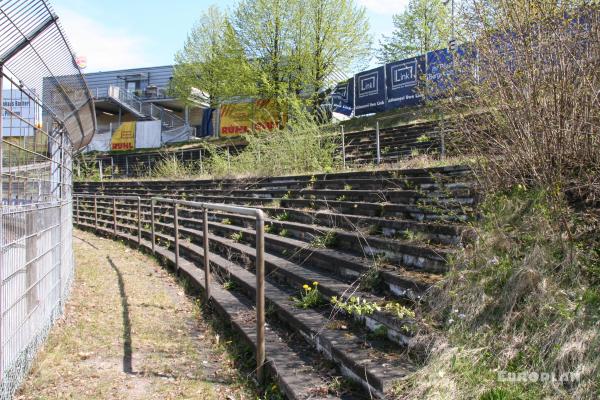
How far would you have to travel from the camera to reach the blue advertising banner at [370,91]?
2045cm

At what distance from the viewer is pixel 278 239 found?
21.5ft

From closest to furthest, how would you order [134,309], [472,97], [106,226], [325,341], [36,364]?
[325,341]
[36,364]
[472,97]
[134,309]
[106,226]

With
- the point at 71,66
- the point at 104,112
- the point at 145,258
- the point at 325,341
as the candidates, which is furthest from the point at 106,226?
the point at 104,112

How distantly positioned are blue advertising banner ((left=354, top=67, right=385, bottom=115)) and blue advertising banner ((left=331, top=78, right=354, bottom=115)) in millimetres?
341

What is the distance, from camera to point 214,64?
29359 mm

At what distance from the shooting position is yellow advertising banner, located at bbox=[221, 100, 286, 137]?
25.2 meters

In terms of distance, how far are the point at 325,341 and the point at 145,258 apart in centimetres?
638

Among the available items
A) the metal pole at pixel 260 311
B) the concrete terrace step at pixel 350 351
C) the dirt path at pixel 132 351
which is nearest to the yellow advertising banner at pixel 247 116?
the dirt path at pixel 132 351

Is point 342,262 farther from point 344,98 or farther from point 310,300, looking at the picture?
point 344,98

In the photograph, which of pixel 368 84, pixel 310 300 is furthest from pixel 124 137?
pixel 310 300

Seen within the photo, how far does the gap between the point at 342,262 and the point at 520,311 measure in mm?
2088

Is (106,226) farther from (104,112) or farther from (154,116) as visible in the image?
(104,112)

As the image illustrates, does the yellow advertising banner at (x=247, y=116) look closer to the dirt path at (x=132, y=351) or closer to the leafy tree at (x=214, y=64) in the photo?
the leafy tree at (x=214, y=64)

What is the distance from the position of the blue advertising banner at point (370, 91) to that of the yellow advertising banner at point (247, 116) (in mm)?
4136
